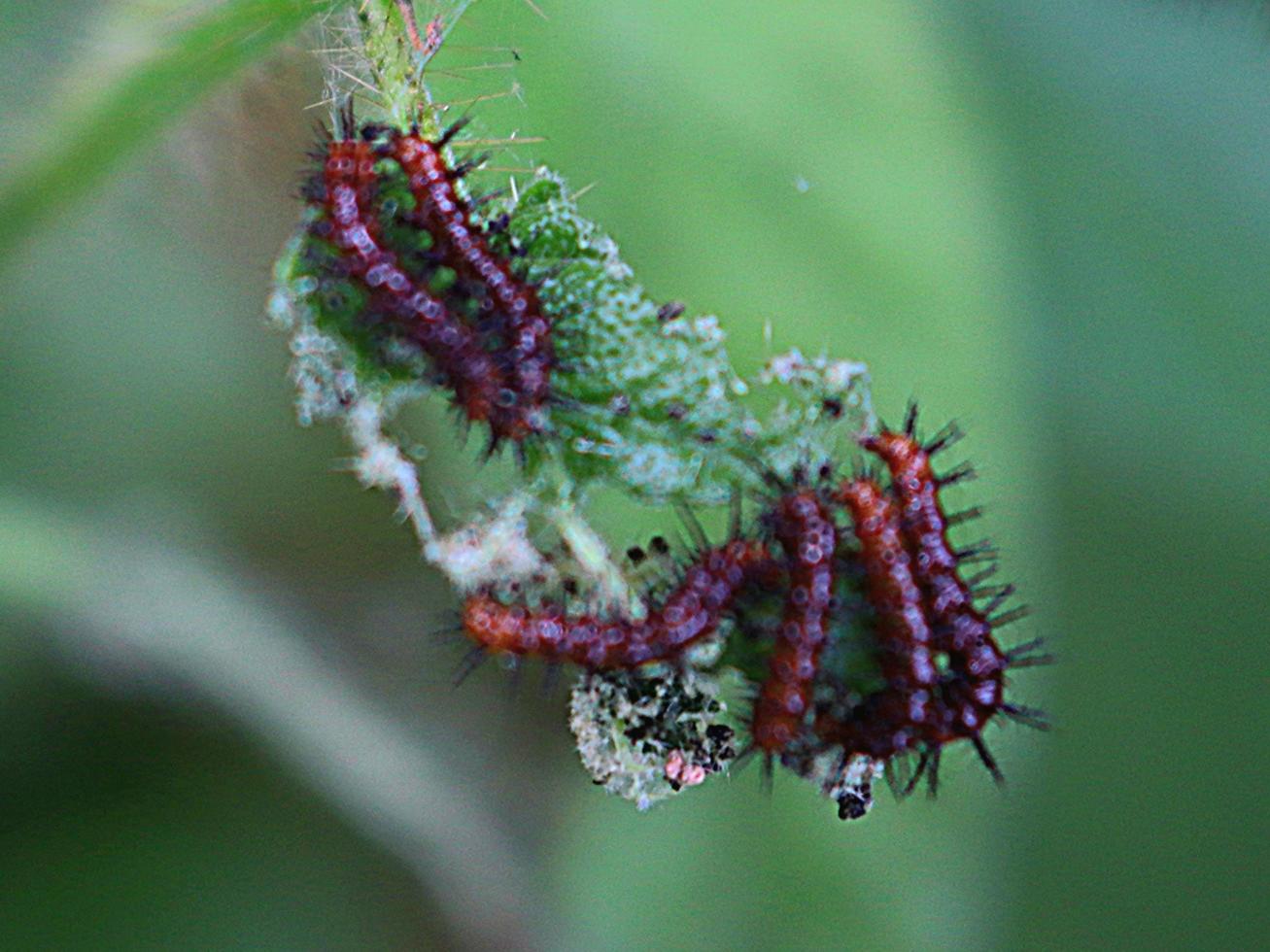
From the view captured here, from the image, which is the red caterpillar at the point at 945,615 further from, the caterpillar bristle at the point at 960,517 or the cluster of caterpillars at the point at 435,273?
the cluster of caterpillars at the point at 435,273

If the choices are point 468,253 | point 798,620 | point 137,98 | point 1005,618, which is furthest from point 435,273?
point 1005,618

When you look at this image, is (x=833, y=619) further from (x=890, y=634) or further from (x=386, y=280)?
(x=386, y=280)

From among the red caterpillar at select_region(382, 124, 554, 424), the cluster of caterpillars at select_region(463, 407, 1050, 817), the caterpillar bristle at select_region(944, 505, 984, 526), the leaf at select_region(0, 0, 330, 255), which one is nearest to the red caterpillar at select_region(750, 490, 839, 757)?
the cluster of caterpillars at select_region(463, 407, 1050, 817)

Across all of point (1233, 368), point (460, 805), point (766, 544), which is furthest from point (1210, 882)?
point (460, 805)

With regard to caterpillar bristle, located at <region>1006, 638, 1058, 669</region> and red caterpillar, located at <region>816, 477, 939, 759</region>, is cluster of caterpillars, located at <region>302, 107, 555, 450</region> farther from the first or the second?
caterpillar bristle, located at <region>1006, 638, 1058, 669</region>

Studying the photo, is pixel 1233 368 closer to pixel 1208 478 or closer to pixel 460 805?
pixel 1208 478

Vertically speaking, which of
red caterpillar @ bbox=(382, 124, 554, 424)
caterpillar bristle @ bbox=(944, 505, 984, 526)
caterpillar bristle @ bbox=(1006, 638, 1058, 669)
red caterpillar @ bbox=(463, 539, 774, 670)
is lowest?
red caterpillar @ bbox=(463, 539, 774, 670)
